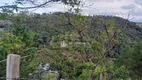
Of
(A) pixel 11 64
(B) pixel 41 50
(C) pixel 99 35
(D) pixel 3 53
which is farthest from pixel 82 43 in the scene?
(B) pixel 41 50

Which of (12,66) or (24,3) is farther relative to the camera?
(24,3)

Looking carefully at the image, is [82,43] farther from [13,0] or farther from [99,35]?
[13,0]

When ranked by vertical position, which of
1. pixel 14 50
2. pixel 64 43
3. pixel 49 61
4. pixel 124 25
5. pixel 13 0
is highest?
pixel 13 0

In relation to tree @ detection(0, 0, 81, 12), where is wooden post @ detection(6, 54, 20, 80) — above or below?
below

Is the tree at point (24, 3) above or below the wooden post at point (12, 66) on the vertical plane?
above

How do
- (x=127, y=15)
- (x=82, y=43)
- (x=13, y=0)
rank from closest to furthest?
(x=13, y=0)
(x=127, y=15)
(x=82, y=43)

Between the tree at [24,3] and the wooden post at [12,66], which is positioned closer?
the wooden post at [12,66]

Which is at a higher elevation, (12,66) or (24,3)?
(24,3)

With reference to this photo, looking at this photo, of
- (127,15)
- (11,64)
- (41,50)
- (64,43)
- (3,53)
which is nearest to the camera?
(11,64)

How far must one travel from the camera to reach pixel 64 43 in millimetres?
5008

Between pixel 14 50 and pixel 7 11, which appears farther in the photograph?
pixel 14 50

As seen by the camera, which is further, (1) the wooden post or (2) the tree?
(2) the tree

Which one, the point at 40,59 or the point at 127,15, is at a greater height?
the point at 127,15

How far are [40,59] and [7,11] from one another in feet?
16.3
